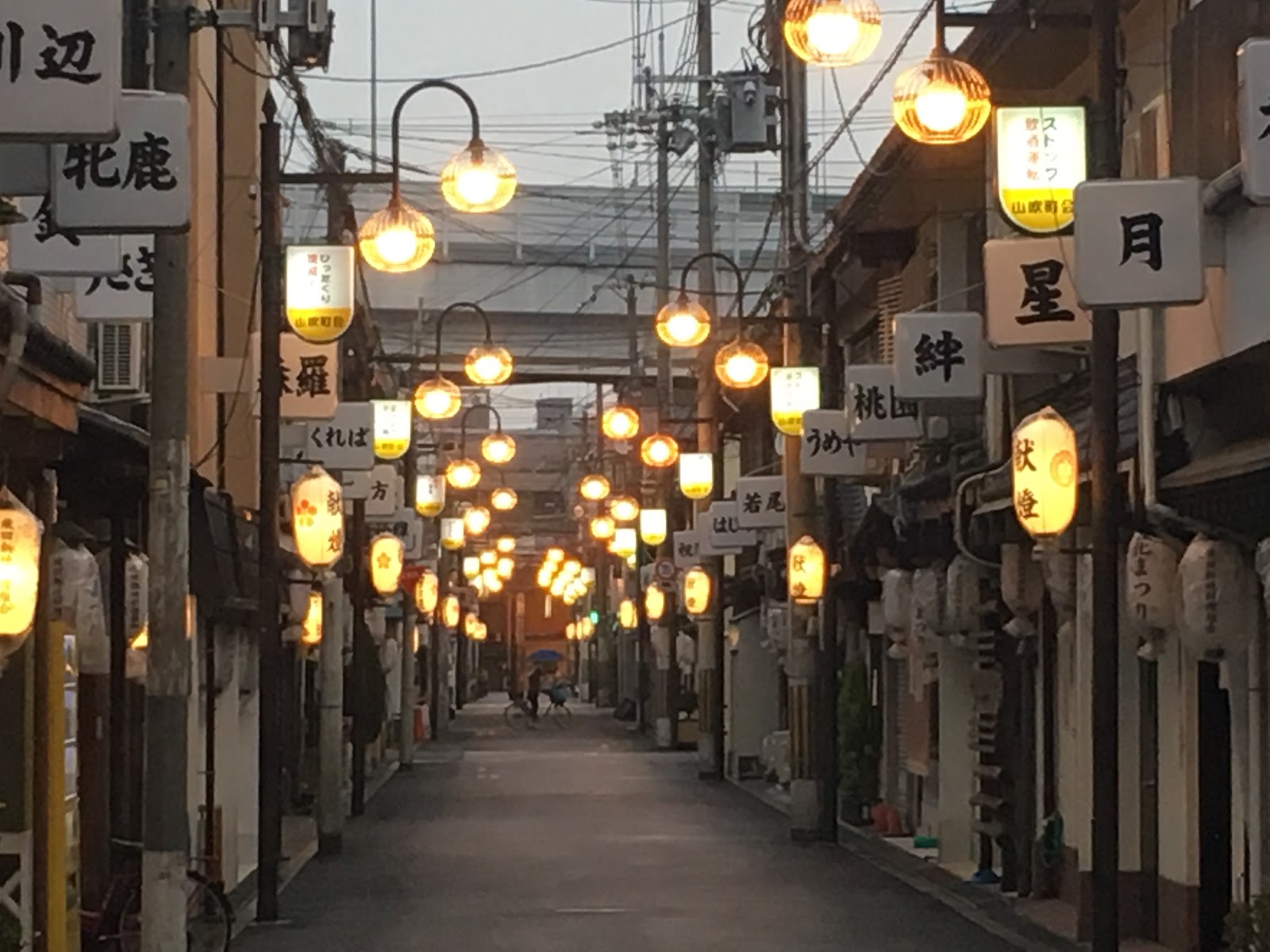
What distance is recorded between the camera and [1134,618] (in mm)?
18484

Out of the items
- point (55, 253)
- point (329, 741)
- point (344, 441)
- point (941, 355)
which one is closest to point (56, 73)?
point (55, 253)

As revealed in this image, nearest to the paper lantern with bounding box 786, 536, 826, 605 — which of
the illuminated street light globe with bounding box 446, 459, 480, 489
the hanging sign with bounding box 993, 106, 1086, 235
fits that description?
the hanging sign with bounding box 993, 106, 1086, 235

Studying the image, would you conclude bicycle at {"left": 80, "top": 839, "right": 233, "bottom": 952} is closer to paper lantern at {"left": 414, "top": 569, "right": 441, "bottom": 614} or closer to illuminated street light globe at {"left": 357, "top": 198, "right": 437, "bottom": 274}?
illuminated street light globe at {"left": 357, "top": 198, "right": 437, "bottom": 274}

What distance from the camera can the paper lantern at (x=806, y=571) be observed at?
1233 inches

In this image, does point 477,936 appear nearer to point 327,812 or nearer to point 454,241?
point 327,812

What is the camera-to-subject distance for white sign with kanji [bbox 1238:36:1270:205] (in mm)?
12133

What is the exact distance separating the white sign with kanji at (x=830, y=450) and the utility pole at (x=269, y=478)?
27.4 ft

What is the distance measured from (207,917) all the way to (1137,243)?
10.9m

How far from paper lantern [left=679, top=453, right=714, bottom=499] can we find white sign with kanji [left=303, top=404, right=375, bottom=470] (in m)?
18.4

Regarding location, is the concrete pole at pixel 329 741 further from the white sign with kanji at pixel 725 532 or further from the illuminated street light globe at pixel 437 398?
the white sign with kanji at pixel 725 532

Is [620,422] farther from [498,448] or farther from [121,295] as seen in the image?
[121,295]

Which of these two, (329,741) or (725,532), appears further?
(725,532)

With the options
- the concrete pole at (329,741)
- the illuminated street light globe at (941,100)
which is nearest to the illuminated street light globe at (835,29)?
the illuminated street light globe at (941,100)

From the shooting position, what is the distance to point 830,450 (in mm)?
29859
